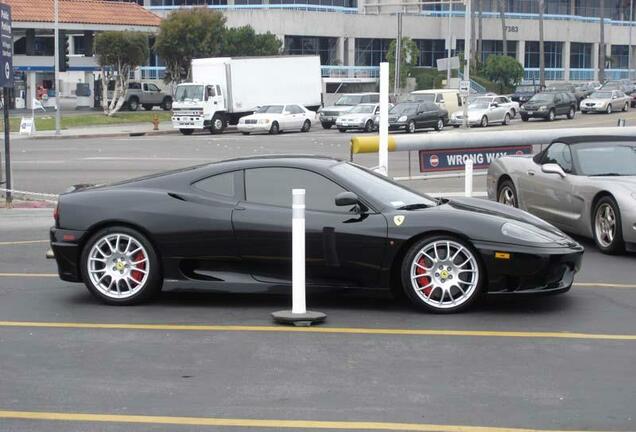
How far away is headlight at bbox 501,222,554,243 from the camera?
27.0ft

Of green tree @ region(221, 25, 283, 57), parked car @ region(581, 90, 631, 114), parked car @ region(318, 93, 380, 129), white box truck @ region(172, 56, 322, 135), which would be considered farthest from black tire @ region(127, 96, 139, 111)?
parked car @ region(581, 90, 631, 114)

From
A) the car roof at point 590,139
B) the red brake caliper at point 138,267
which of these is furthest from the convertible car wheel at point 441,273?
the car roof at point 590,139

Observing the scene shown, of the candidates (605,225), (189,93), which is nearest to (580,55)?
(189,93)

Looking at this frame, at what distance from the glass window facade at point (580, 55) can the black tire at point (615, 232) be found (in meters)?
95.7

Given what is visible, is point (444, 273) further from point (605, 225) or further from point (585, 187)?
point (585, 187)

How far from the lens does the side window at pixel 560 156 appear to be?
12.4 meters

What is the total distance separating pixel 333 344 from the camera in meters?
7.32

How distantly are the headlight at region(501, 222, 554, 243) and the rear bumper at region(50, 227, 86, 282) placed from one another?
3588mm

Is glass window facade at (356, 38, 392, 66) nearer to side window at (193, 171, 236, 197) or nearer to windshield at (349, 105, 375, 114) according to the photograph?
windshield at (349, 105, 375, 114)

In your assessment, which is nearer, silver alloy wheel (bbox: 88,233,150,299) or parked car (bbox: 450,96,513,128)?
silver alloy wheel (bbox: 88,233,150,299)

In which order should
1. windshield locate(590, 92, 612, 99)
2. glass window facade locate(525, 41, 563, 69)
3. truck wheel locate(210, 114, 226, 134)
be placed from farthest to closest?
1. glass window facade locate(525, 41, 563, 69)
2. windshield locate(590, 92, 612, 99)
3. truck wheel locate(210, 114, 226, 134)

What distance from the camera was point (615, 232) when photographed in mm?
11164

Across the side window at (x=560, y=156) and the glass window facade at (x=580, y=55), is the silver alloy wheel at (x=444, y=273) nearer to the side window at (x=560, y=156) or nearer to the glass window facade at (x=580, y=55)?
the side window at (x=560, y=156)

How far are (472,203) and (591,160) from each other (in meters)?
3.62
